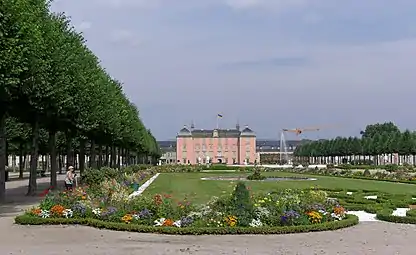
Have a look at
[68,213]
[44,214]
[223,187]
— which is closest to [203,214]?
[68,213]

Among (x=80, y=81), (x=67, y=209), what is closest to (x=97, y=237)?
(x=67, y=209)

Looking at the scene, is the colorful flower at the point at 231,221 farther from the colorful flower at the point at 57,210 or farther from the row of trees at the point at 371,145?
the row of trees at the point at 371,145

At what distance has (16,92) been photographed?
915 inches

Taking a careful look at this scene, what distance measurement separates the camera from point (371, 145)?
316 ft

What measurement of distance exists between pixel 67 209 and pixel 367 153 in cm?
8879

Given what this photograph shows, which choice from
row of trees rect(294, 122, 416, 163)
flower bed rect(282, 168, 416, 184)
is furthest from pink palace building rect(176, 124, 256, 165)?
flower bed rect(282, 168, 416, 184)

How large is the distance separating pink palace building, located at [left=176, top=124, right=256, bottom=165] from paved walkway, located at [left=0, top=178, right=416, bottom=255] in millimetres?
151649

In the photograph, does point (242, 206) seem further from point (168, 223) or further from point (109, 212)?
point (109, 212)

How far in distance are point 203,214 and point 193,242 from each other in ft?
7.60

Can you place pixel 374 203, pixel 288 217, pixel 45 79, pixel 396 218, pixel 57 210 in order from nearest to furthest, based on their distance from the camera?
pixel 288 217 < pixel 57 210 < pixel 396 218 < pixel 45 79 < pixel 374 203

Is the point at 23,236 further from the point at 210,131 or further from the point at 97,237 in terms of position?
the point at 210,131

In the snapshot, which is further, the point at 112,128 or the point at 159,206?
the point at 112,128

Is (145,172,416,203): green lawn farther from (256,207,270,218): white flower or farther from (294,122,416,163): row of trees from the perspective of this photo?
(294,122,416,163): row of trees

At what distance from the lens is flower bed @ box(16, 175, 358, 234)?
15.3 meters
